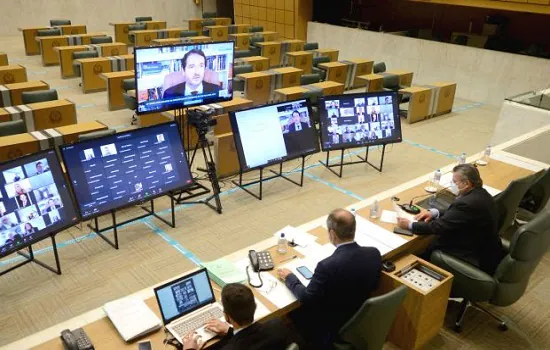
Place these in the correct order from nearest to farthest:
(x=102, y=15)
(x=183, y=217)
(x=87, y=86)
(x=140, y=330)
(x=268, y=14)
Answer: (x=140, y=330) → (x=183, y=217) → (x=87, y=86) → (x=268, y=14) → (x=102, y=15)

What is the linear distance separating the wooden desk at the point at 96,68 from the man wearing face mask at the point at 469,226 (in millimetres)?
8424

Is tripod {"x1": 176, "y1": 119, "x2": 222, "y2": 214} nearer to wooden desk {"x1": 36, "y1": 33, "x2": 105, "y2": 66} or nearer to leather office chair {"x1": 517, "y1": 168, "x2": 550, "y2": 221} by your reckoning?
leather office chair {"x1": 517, "y1": 168, "x2": 550, "y2": 221}

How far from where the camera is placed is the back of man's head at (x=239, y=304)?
100 inches

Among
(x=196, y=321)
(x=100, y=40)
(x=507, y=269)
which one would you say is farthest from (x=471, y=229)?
(x=100, y=40)

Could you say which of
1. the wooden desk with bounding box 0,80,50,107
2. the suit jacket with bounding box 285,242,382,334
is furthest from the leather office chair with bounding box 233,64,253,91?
the suit jacket with bounding box 285,242,382,334

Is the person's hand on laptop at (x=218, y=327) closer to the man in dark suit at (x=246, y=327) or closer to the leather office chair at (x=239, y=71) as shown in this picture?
the man in dark suit at (x=246, y=327)

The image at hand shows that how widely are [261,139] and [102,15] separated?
1565 centimetres

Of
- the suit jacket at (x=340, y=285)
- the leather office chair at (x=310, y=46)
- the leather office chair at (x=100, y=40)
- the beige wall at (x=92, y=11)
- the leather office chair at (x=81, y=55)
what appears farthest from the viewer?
the beige wall at (x=92, y=11)

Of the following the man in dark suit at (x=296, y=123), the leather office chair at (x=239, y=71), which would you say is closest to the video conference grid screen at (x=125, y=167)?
the man in dark suit at (x=296, y=123)

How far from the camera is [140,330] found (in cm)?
288

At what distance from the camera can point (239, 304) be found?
254cm

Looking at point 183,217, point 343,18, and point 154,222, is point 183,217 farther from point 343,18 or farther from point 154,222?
point 343,18

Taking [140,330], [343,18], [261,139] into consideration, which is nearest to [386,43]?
[343,18]

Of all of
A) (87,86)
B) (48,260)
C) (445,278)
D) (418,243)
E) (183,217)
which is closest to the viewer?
(445,278)
